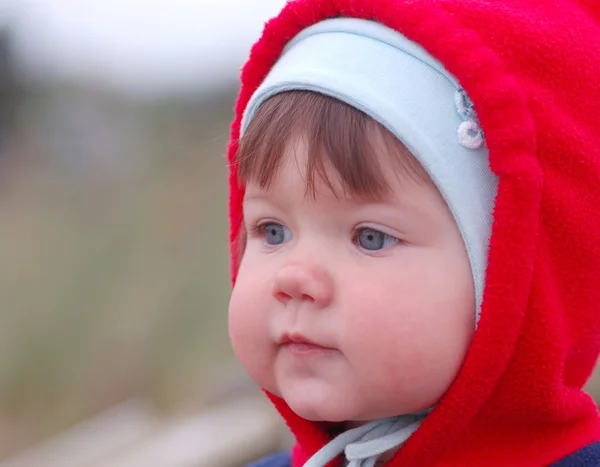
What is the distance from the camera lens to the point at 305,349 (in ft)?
3.92

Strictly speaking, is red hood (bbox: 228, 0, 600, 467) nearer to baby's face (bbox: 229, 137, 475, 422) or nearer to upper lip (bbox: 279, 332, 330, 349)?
baby's face (bbox: 229, 137, 475, 422)

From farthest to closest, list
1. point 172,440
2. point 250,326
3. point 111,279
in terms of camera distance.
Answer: point 111,279
point 172,440
point 250,326

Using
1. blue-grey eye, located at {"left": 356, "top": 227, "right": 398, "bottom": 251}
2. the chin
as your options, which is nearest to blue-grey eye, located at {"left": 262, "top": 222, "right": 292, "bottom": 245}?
blue-grey eye, located at {"left": 356, "top": 227, "right": 398, "bottom": 251}

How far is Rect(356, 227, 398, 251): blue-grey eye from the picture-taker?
3.84 ft

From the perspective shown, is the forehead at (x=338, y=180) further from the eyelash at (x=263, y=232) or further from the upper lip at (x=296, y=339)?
the upper lip at (x=296, y=339)

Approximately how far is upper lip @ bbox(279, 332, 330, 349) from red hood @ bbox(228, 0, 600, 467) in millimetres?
209

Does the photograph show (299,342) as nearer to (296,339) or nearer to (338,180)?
(296,339)

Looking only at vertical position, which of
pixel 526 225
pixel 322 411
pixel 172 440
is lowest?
pixel 322 411

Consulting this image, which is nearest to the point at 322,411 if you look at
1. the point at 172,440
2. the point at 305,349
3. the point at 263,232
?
the point at 305,349

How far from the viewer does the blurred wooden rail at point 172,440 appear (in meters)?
2.88

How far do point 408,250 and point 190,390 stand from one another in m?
3.43

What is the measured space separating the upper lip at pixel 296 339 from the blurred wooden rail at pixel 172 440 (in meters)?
1.69

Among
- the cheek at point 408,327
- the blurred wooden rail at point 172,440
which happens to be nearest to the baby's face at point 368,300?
the cheek at point 408,327

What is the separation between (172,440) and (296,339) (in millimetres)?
2032
